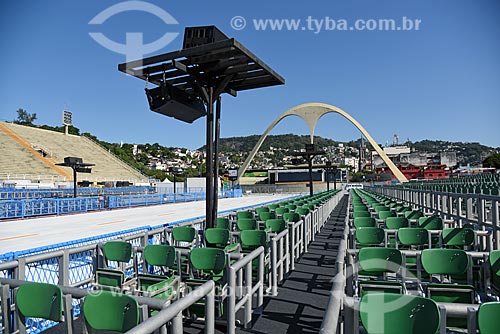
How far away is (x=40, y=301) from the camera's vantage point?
317 centimetres

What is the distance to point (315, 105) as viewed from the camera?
93812 millimetres

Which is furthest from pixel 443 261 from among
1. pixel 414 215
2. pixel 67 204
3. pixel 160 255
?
pixel 67 204

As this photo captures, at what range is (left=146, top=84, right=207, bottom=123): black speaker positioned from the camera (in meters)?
6.26

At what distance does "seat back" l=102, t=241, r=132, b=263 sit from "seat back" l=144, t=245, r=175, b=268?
1.06 feet

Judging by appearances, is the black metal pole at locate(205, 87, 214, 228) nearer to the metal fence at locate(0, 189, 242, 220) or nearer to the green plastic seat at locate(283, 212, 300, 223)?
the green plastic seat at locate(283, 212, 300, 223)

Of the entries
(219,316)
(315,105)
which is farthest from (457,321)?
(315,105)

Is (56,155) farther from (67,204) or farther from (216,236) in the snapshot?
(216,236)

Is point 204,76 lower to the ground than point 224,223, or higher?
higher

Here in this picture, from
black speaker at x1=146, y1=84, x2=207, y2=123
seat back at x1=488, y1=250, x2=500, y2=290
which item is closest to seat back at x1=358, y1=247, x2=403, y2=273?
seat back at x1=488, y1=250, x2=500, y2=290

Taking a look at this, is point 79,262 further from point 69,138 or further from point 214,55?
point 69,138

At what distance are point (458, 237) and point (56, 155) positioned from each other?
65081 millimetres

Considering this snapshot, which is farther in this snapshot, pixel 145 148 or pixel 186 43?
pixel 145 148

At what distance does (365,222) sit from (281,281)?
213 cm

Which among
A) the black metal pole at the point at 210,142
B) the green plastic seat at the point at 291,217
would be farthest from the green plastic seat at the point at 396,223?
the black metal pole at the point at 210,142
